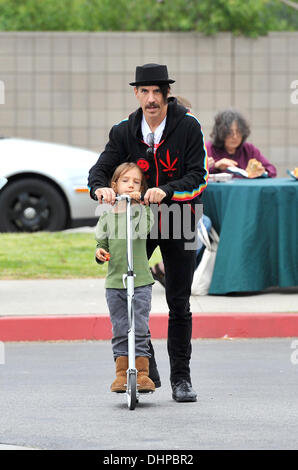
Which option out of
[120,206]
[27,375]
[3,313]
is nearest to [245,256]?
[3,313]

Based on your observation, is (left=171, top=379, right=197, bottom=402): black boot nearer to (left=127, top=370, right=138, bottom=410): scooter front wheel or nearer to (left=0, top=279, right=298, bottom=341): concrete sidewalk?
(left=127, top=370, right=138, bottom=410): scooter front wheel

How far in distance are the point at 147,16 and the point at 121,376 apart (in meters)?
15.0

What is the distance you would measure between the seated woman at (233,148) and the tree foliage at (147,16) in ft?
25.5

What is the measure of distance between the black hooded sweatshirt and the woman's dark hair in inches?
170

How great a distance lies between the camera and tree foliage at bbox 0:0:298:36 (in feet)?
60.6

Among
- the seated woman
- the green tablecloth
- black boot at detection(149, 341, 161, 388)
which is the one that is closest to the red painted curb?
the green tablecloth

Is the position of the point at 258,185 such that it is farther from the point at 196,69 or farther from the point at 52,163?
the point at 196,69

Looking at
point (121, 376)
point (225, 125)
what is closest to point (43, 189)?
point (225, 125)

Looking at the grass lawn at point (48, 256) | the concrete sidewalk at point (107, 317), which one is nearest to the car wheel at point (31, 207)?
the grass lawn at point (48, 256)

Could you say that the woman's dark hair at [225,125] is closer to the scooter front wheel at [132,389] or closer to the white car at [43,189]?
the white car at [43,189]

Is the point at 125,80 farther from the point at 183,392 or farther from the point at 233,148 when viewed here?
the point at 183,392

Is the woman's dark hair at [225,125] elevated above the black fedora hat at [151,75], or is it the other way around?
the black fedora hat at [151,75]

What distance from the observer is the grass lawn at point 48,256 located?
11.2 m

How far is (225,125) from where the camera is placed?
34.8 feet
